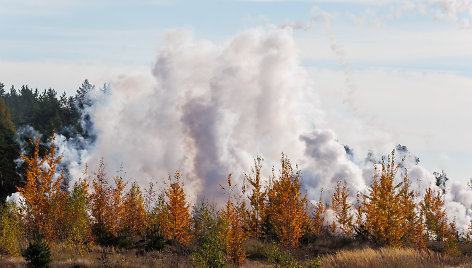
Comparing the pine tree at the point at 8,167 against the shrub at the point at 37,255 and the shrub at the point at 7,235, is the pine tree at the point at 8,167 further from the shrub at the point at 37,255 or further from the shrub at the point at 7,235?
the shrub at the point at 37,255

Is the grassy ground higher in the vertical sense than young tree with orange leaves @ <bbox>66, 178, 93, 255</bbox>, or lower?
lower

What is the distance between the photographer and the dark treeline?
5691 centimetres

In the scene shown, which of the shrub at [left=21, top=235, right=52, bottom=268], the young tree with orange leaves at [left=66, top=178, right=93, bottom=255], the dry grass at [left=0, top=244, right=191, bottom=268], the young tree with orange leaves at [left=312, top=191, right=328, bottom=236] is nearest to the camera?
the shrub at [left=21, top=235, right=52, bottom=268]

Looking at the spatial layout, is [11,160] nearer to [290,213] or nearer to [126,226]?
[126,226]

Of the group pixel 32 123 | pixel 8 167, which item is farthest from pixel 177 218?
pixel 32 123

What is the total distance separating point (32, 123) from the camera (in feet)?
235

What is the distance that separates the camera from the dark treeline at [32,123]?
187ft

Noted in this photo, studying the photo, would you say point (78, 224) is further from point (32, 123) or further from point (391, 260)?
point (32, 123)

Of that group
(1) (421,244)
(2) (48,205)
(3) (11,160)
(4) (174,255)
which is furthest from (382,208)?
(3) (11,160)

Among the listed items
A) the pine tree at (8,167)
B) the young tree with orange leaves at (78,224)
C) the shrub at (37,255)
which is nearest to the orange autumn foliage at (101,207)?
the young tree with orange leaves at (78,224)

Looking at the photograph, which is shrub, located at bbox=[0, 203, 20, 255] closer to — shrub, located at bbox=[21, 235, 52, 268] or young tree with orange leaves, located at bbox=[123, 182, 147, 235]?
shrub, located at bbox=[21, 235, 52, 268]

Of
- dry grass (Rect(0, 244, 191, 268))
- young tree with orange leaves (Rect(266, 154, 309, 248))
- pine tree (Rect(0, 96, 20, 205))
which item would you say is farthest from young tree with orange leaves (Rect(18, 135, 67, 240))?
pine tree (Rect(0, 96, 20, 205))

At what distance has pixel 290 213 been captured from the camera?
28.5 metres

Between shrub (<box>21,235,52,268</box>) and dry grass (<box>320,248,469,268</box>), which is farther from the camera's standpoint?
shrub (<box>21,235,52,268</box>)
